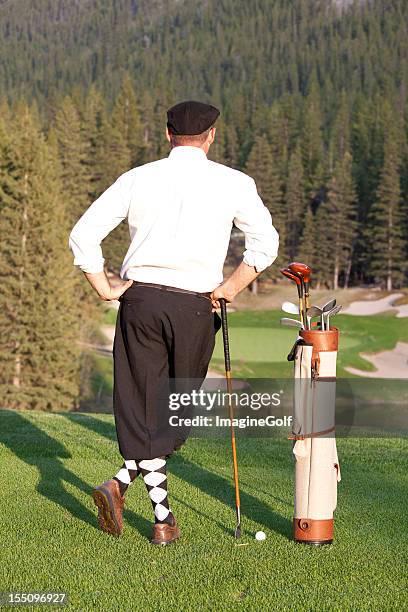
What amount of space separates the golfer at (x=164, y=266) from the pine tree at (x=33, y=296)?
3497 centimetres

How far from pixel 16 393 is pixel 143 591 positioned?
36175 millimetres

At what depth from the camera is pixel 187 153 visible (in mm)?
5438

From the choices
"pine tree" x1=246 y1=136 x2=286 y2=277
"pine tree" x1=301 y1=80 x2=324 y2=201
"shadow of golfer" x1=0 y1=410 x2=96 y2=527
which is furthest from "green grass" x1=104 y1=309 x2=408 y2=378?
"pine tree" x1=301 y1=80 x2=324 y2=201

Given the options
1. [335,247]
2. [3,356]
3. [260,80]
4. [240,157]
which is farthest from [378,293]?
[260,80]

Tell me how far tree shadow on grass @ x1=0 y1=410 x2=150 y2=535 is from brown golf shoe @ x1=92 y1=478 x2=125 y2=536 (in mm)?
257

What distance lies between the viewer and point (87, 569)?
15.8 feet

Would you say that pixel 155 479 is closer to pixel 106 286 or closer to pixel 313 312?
pixel 106 286

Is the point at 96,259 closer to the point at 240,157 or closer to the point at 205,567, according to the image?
the point at 205,567

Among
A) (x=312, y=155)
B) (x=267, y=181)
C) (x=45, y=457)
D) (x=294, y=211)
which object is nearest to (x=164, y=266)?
(x=45, y=457)

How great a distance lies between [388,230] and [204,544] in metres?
87.5

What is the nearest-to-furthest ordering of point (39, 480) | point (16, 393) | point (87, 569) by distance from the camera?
1. point (87, 569)
2. point (39, 480)
3. point (16, 393)

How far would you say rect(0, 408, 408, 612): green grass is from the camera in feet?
14.6

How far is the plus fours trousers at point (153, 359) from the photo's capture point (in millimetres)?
5352

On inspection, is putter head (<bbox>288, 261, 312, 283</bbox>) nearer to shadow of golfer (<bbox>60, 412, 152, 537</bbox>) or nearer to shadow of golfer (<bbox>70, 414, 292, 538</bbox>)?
shadow of golfer (<bbox>70, 414, 292, 538</bbox>)
